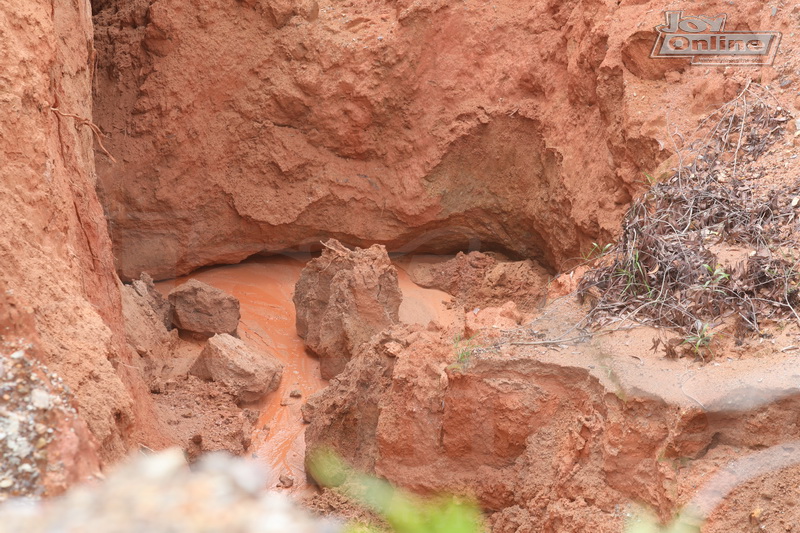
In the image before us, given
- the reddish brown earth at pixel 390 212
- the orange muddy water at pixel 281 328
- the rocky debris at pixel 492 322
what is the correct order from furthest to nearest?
the orange muddy water at pixel 281 328
the rocky debris at pixel 492 322
the reddish brown earth at pixel 390 212

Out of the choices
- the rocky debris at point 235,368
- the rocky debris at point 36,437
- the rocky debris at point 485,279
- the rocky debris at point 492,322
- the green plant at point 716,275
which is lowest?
the rocky debris at point 235,368

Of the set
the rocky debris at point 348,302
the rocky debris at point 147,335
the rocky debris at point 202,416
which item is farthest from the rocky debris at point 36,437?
the rocky debris at point 348,302

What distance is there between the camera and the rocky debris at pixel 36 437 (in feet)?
4.80

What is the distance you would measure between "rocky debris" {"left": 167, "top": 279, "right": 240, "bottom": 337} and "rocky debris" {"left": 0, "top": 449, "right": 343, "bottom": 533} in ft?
18.1

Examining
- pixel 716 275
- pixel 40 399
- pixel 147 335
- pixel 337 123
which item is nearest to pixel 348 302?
pixel 147 335

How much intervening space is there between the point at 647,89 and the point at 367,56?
234 cm

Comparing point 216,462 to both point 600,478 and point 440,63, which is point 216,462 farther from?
point 440,63

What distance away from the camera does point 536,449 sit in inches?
154

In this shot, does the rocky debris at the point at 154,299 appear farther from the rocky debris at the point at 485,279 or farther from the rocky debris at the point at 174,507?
the rocky debris at the point at 174,507

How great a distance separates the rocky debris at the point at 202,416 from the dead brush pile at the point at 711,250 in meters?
2.34

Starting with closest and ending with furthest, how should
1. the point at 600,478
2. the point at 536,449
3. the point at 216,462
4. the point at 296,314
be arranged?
the point at 216,462, the point at 600,478, the point at 536,449, the point at 296,314

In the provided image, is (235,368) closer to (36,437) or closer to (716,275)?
(716,275)

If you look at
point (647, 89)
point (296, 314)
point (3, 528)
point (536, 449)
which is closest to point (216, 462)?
point (3, 528)

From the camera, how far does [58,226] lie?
10.5 ft
